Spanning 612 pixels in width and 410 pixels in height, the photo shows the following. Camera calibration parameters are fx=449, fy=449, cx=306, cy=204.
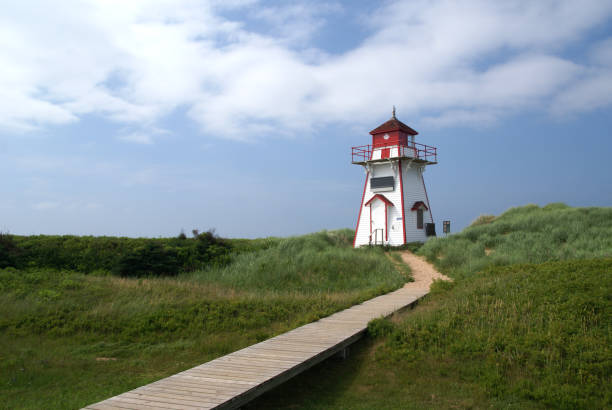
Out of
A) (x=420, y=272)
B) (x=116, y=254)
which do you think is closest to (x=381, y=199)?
(x=420, y=272)

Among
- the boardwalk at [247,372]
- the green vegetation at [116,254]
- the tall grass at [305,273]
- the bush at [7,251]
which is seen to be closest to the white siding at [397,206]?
the tall grass at [305,273]

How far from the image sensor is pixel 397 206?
1177 inches

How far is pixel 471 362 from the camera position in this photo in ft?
27.3

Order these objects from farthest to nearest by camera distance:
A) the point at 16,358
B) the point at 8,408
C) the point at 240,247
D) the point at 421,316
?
the point at 240,247 → the point at 421,316 → the point at 16,358 → the point at 8,408

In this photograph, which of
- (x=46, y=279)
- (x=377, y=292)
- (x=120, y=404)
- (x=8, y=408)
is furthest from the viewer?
(x=46, y=279)

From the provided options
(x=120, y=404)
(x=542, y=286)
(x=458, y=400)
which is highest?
(x=542, y=286)

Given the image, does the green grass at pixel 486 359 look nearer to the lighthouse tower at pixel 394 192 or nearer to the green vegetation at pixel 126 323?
the green vegetation at pixel 126 323

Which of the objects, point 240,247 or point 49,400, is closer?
point 49,400

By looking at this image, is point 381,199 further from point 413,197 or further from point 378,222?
point 413,197

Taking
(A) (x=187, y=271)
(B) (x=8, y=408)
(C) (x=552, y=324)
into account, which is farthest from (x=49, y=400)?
(A) (x=187, y=271)

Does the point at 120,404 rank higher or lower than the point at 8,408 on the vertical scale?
higher

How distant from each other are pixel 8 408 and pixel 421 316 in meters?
8.27

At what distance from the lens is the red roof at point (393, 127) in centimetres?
3025

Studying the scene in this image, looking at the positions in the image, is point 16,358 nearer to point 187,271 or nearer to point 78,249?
point 187,271
